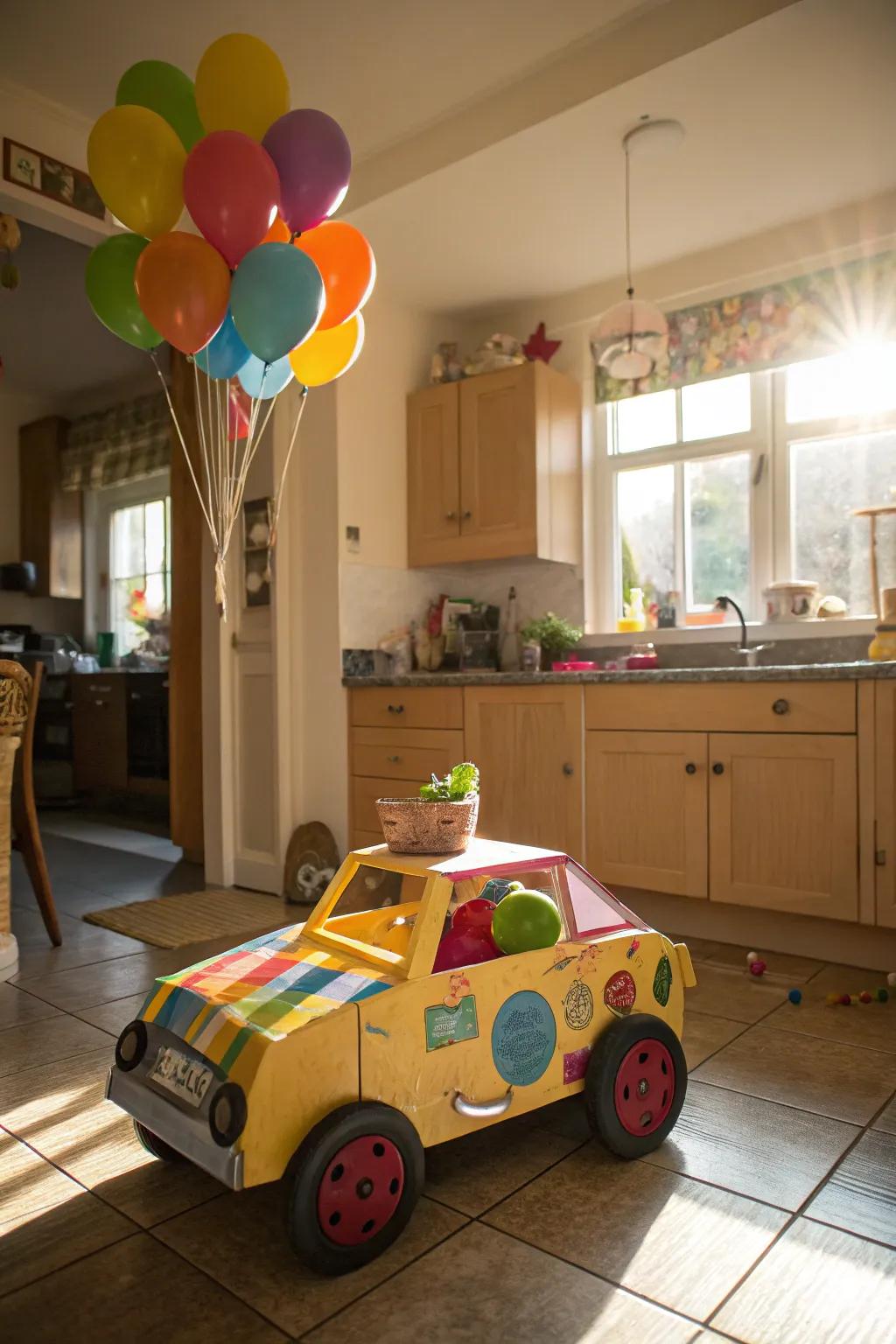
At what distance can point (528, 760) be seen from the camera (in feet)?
10.7

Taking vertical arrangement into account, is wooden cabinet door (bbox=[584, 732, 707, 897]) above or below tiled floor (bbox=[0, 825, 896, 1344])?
above

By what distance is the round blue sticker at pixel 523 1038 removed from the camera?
57.9 inches

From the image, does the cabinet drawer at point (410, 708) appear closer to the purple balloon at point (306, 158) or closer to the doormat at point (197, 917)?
the doormat at point (197, 917)

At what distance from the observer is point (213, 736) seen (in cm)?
392

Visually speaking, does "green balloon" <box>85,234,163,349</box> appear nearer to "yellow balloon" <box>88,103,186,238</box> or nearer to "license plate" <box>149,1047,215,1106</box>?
"yellow balloon" <box>88,103,186,238</box>

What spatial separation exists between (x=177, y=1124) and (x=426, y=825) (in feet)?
1.92

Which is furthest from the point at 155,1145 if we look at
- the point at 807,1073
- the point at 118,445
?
the point at 118,445

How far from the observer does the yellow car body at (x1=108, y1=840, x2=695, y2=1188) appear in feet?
4.15

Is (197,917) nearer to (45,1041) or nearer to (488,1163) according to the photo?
(45,1041)

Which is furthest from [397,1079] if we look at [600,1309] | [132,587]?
[132,587]

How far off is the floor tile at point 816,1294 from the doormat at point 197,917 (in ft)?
6.76

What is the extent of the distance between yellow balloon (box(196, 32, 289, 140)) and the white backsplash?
1.85 metres

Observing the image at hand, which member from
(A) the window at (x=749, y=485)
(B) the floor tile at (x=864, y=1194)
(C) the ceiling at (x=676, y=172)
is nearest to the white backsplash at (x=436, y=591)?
(A) the window at (x=749, y=485)

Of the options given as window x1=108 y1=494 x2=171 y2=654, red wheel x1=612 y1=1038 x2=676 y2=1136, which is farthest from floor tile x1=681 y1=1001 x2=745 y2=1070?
window x1=108 y1=494 x2=171 y2=654
